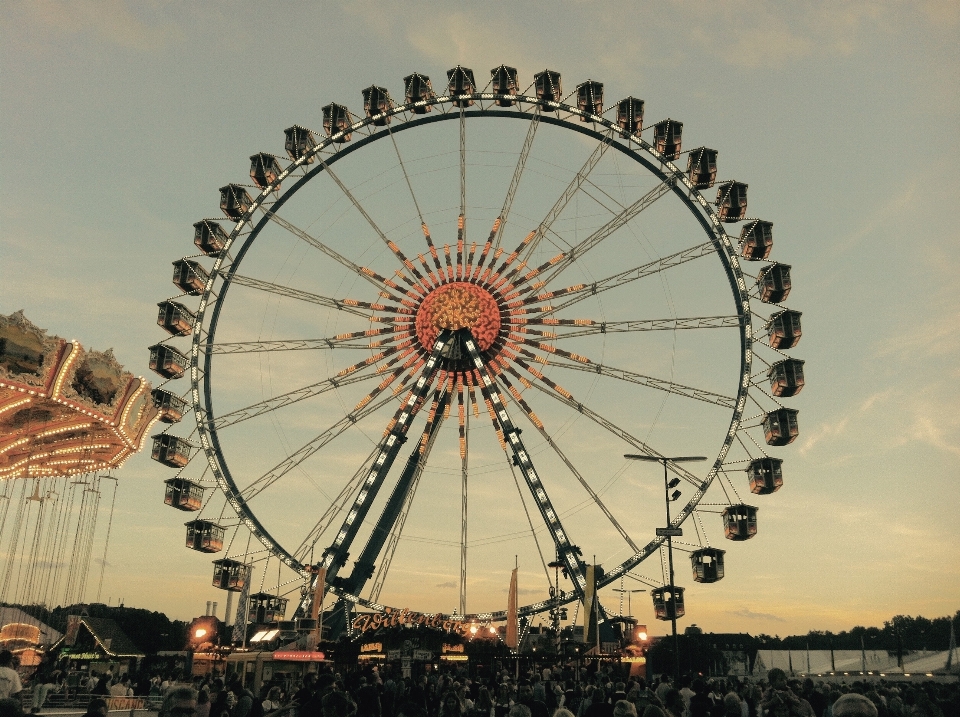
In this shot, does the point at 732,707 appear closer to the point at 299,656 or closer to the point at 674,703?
the point at 674,703

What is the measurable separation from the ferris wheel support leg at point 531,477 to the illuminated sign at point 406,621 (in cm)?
428

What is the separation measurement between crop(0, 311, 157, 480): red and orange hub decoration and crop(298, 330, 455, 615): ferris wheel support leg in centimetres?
782

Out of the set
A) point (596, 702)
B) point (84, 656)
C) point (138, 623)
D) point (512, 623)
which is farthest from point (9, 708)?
point (138, 623)

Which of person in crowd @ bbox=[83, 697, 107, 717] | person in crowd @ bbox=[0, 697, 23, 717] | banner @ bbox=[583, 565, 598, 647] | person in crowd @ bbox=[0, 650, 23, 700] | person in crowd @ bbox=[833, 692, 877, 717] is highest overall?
banner @ bbox=[583, 565, 598, 647]

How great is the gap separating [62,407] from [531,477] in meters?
14.7

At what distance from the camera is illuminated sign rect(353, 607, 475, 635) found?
2747 centimetres

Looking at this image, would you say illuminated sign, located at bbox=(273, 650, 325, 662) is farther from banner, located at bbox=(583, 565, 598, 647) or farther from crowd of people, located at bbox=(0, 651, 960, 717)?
banner, located at bbox=(583, 565, 598, 647)

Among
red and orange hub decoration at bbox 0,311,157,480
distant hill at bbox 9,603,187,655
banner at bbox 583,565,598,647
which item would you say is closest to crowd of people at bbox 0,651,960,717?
red and orange hub decoration at bbox 0,311,157,480

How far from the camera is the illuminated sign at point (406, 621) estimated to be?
27.5 metres

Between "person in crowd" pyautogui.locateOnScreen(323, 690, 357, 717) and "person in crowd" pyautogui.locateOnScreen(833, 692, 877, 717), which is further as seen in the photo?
"person in crowd" pyautogui.locateOnScreen(833, 692, 877, 717)

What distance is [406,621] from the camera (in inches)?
1102

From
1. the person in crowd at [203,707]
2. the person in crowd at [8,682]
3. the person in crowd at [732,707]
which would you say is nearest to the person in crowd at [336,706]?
the person in crowd at [732,707]

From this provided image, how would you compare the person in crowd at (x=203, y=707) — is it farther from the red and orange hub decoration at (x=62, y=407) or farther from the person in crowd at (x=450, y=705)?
the red and orange hub decoration at (x=62, y=407)

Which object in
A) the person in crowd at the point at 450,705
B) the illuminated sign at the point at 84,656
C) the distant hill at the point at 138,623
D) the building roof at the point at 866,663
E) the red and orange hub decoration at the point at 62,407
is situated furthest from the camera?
the distant hill at the point at 138,623
